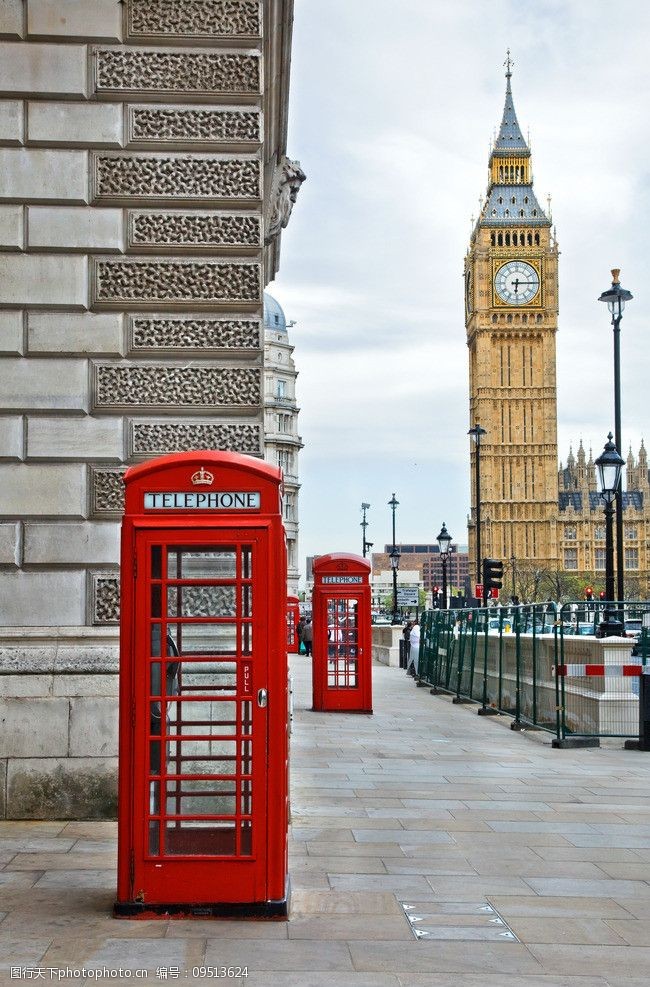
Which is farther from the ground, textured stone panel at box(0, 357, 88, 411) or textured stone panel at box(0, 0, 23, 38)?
textured stone panel at box(0, 0, 23, 38)

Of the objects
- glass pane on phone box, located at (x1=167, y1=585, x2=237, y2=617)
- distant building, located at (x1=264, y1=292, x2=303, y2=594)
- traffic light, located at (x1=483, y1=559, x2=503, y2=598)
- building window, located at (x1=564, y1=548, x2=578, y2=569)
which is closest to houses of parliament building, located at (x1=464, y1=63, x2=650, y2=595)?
building window, located at (x1=564, y1=548, x2=578, y2=569)

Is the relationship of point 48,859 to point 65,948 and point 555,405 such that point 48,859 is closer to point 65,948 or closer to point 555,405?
point 65,948

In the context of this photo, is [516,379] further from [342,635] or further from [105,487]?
[105,487]

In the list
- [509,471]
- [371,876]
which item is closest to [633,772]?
[371,876]

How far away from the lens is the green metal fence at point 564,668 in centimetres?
1493

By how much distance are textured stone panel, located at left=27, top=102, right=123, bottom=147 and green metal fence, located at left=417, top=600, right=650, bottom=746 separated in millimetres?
8681

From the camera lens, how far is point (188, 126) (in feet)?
30.1

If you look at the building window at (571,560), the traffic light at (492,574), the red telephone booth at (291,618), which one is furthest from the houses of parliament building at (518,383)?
the traffic light at (492,574)

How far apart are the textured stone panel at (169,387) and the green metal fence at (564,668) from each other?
24.1ft

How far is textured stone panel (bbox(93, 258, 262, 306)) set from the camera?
908 centimetres

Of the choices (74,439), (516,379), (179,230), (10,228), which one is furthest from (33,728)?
(516,379)

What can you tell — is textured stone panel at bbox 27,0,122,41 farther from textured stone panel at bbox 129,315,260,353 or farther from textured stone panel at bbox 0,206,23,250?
textured stone panel at bbox 129,315,260,353

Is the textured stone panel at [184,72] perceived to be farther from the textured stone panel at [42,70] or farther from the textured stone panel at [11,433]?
the textured stone panel at [11,433]

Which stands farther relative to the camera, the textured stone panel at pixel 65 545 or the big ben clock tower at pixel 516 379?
the big ben clock tower at pixel 516 379
